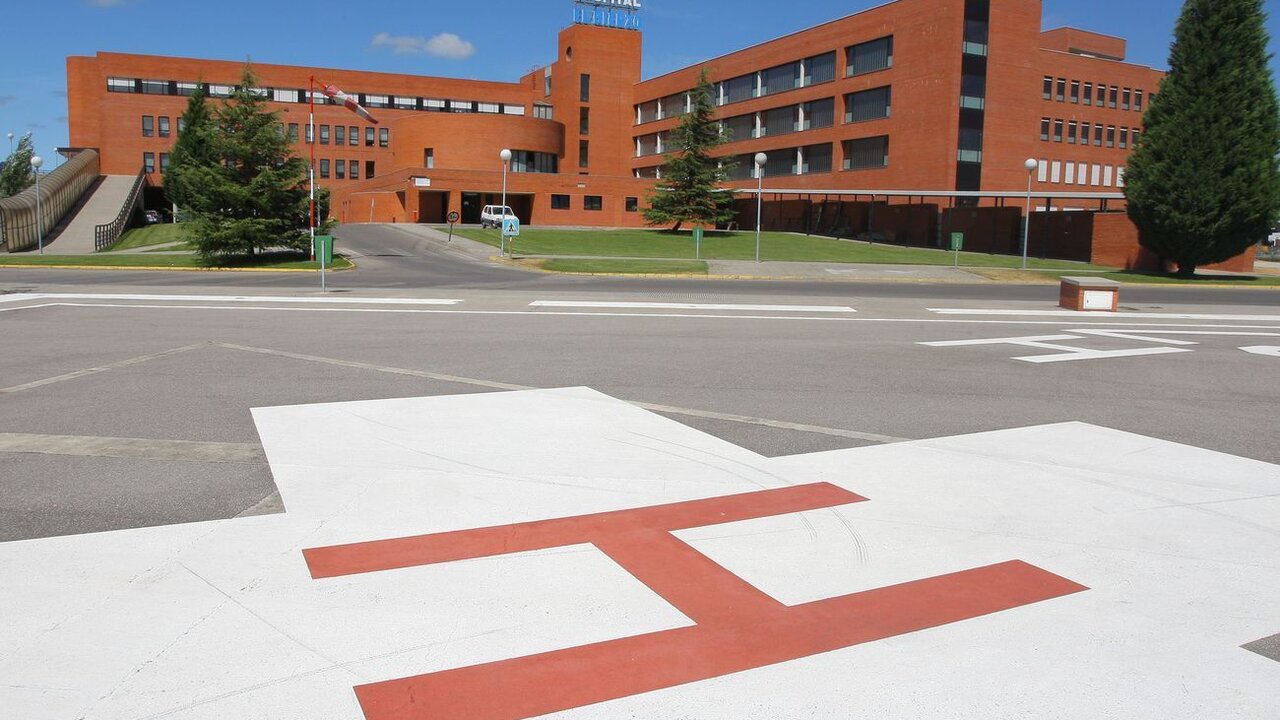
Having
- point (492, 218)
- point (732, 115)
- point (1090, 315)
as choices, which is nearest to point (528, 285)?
point (1090, 315)

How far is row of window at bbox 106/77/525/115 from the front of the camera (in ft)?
284

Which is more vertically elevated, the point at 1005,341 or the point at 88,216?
the point at 88,216

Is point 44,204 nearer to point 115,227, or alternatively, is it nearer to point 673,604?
point 115,227

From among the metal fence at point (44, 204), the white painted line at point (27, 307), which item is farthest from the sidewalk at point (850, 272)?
the metal fence at point (44, 204)

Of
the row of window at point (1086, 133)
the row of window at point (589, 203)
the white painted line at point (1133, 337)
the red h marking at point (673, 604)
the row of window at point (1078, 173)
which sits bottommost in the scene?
the red h marking at point (673, 604)

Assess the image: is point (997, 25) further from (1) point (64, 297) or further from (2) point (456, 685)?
(2) point (456, 685)

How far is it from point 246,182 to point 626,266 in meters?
13.9

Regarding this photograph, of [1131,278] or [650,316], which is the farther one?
[1131,278]

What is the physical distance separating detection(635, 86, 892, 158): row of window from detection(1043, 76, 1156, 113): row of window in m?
10.4

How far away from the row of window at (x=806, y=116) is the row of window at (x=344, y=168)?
27.8 m

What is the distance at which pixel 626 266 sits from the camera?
35812 mm

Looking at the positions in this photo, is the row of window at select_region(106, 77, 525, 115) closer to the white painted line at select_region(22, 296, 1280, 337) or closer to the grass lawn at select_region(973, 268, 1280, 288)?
the grass lawn at select_region(973, 268, 1280, 288)

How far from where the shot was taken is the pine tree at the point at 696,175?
55.1 m

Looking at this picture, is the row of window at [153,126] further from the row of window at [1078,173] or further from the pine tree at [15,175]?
the row of window at [1078,173]
